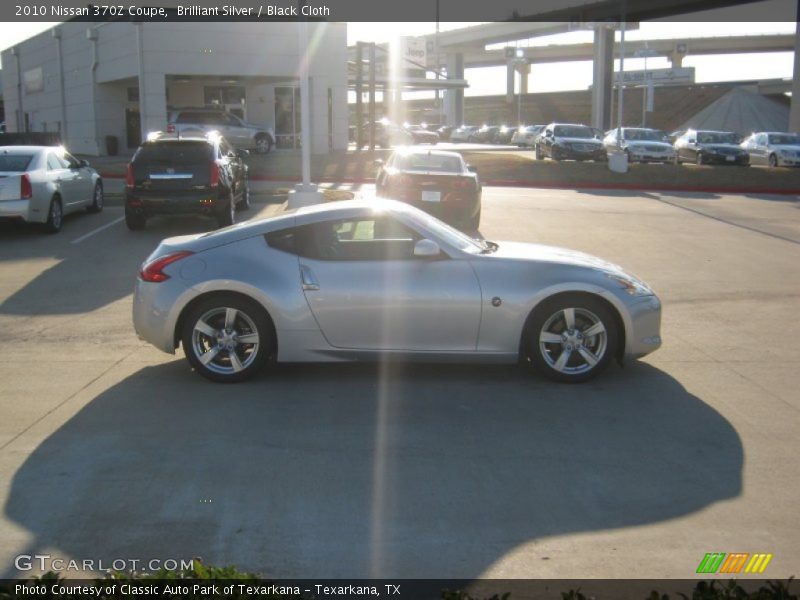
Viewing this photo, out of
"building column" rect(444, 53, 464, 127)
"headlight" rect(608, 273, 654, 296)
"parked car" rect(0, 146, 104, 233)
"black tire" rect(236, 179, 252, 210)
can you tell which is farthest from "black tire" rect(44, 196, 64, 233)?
"building column" rect(444, 53, 464, 127)

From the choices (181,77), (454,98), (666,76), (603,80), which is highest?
(666,76)

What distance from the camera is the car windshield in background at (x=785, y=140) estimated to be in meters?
36.1

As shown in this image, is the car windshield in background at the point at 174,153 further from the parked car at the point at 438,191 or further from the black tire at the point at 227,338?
the black tire at the point at 227,338

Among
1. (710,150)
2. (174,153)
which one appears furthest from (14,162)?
(710,150)

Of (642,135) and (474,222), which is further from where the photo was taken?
(642,135)

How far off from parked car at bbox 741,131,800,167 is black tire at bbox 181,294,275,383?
31.9 meters

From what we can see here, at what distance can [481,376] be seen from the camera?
7672 millimetres

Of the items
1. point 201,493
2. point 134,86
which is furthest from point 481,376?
point 134,86

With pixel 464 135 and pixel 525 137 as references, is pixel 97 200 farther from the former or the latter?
pixel 464 135

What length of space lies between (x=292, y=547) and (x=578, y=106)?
103m

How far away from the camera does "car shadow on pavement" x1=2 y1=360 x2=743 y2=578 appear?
14.8 feet

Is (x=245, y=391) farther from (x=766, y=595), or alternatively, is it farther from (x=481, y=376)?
(x=766, y=595)

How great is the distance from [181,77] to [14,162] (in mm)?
26917

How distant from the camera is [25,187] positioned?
15242 mm
